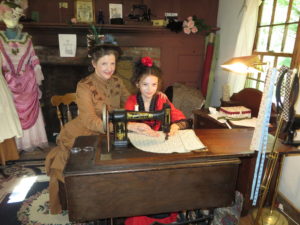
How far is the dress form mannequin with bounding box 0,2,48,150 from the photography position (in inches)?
105

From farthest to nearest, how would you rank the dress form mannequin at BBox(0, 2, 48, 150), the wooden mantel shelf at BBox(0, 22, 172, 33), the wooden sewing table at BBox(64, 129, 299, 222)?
the wooden mantel shelf at BBox(0, 22, 172, 33)
the dress form mannequin at BBox(0, 2, 48, 150)
the wooden sewing table at BBox(64, 129, 299, 222)

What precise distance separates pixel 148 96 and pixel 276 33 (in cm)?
173

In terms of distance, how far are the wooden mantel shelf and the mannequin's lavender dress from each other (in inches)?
15.7

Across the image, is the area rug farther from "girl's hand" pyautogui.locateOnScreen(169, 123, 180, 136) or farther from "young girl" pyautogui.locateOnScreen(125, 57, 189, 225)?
"girl's hand" pyautogui.locateOnScreen(169, 123, 180, 136)

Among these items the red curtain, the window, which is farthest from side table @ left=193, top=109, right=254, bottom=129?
Answer: the red curtain

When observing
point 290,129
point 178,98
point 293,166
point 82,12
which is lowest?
point 293,166

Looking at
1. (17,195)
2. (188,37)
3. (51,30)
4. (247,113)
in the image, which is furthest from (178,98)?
(17,195)

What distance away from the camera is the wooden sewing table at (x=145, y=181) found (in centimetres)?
106

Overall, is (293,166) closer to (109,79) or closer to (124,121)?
(124,121)

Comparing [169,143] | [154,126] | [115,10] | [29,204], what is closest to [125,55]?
[115,10]

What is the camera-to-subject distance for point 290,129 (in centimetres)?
130

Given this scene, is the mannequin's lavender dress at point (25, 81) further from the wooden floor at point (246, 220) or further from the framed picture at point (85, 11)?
the wooden floor at point (246, 220)

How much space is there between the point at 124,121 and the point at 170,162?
13.9 inches

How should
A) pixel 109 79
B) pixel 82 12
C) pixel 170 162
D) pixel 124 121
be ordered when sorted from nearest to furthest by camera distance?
pixel 170 162
pixel 124 121
pixel 109 79
pixel 82 12
